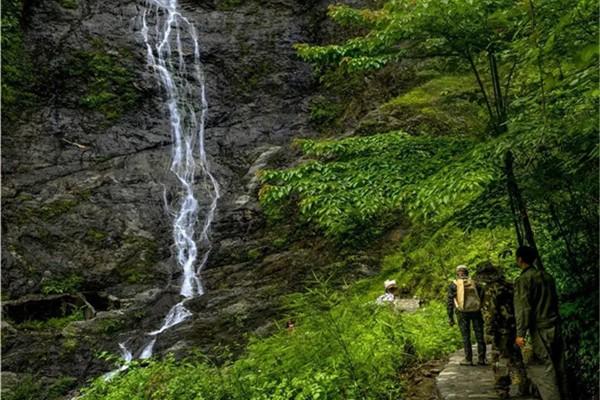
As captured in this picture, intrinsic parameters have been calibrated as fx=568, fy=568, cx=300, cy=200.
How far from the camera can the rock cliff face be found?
15727 mm

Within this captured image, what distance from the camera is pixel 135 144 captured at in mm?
23781

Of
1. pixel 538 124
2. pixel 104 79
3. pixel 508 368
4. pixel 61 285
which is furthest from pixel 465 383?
pixel 104 79

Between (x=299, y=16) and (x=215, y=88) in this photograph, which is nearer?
(x=215, y=88)

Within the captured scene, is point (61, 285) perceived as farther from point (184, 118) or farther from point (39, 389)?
point (184, 118)

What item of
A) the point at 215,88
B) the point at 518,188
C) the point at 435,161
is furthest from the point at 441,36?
the point at 215,88

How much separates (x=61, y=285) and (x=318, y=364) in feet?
46.2

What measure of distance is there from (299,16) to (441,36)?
2494 centimetres

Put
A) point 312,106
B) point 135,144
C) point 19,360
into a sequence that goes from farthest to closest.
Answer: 1. point 312,106
2. point 135,144
3. point 19,360

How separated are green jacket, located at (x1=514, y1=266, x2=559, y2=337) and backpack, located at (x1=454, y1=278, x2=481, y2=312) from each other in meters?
2.05

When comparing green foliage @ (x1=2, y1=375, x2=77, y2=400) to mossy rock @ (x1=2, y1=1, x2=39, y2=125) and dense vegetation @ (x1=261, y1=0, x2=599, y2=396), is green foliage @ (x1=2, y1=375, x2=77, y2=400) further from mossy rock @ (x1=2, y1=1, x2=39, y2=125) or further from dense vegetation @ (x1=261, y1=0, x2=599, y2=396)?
mossy rock @ (x1=2, y1=1, x2=39, y2=125)

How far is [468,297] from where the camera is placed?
6.92 m

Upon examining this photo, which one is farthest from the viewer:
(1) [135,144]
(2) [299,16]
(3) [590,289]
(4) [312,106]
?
(2) [299,16]

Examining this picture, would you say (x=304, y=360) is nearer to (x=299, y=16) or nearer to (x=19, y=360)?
(x=19, y=360)

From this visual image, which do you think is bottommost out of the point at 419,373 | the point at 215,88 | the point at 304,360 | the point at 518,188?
the point at 419,373
